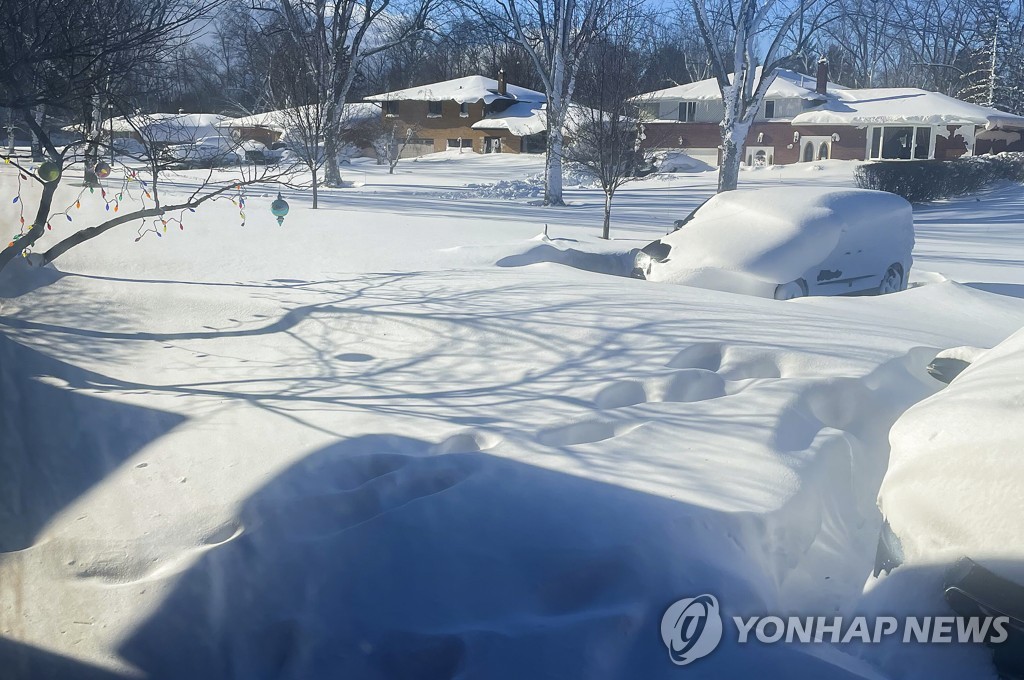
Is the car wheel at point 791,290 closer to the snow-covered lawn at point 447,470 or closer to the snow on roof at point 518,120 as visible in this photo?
the snow-covered lawn at point 447,470

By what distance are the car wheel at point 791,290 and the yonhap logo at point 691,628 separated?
647 cm

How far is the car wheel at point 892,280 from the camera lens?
34.7 ft

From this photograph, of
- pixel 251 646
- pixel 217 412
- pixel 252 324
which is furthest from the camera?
pixel 252 324

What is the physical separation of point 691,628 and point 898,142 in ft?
151

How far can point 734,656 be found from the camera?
10.9 ft

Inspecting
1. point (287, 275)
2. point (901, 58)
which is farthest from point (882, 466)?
point (901, 58)

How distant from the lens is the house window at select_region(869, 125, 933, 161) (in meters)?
42.8

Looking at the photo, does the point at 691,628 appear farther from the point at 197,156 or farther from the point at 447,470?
the point at 197,156

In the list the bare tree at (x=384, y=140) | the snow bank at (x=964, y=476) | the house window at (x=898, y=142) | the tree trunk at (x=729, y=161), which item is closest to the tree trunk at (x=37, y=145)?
the snow bank at (x=964, y=476)

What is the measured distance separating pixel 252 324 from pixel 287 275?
2074 millimetres

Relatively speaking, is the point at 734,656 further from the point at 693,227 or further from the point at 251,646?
the point at 693,227

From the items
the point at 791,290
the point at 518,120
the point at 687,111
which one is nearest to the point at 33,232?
the point at 791,290

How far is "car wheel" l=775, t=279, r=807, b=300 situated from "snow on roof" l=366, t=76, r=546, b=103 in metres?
41.4

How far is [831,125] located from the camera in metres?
43.2
